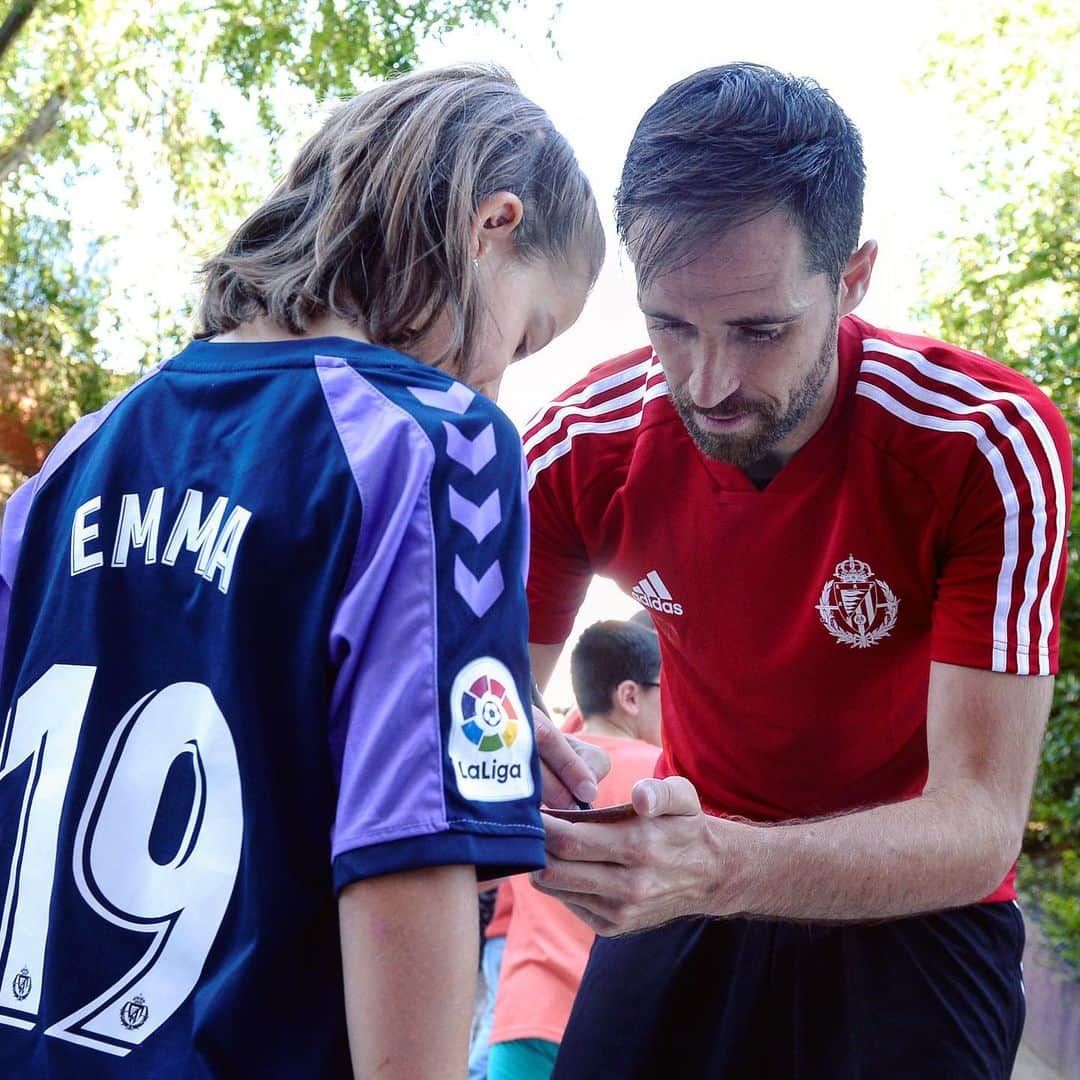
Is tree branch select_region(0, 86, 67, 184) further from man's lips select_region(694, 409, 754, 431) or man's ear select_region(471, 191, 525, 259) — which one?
man's ear select_region(471, 191, 525, 259)

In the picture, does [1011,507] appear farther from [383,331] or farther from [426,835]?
[426,835]

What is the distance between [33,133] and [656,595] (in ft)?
21.4

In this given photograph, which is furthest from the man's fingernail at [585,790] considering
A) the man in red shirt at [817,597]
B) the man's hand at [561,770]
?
the man in red shirt at [817,597]

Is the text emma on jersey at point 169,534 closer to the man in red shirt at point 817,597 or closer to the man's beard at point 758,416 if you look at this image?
the man in red shirt at point 817,597

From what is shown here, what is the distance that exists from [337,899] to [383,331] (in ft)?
1.94

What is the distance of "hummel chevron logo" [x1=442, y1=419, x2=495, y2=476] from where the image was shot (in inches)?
46.9

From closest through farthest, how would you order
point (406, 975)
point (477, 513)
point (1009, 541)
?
point (406, 975), point (477, 513), point (1009, 541)

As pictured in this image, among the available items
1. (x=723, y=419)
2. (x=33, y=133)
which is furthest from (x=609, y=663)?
(x=33, y=133)

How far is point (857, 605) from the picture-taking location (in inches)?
88.7

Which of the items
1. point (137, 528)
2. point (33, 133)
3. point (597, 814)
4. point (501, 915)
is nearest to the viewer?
point (137, 528)

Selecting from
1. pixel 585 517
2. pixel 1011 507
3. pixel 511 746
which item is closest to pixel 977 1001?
pixel 1011 507

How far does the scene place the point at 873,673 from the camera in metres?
2.29

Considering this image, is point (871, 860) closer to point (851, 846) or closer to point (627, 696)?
point (851, 846)

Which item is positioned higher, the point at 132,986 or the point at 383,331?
the point at 383,331
